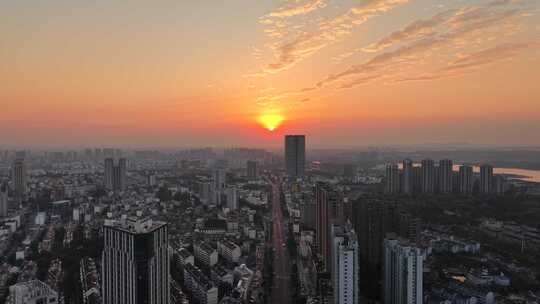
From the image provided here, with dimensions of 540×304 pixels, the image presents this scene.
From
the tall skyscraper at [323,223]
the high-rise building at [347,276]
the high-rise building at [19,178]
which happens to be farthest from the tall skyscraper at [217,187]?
the high-rise building at [347,276]

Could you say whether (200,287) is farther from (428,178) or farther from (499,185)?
(499,185)

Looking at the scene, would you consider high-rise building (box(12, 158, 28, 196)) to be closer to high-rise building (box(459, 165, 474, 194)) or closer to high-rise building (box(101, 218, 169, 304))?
high-rise building (box(101, 218, 169, 304))

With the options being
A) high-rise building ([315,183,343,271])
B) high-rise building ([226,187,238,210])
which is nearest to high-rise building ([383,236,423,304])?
high-rise building ([315,183,343,271])

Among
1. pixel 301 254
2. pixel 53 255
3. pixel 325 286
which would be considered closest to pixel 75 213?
pixel 53 255

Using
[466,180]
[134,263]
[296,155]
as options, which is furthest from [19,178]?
[466,180]

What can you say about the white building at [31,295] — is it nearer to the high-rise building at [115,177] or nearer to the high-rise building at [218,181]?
the high-rise building at [218,181]
